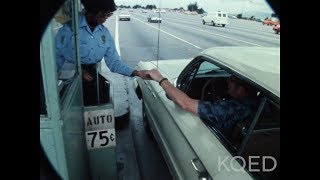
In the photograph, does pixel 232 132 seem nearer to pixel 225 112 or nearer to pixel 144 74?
pixel 225 112

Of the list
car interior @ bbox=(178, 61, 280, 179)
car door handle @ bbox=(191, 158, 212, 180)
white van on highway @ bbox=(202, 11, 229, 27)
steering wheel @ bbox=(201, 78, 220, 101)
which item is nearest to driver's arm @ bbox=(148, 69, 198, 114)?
car interior @ bbox=(178, 61, 280, 179)

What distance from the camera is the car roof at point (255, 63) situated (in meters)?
2.44

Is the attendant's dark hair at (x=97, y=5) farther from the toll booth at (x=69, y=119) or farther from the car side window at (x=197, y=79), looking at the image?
the car side window at (x=197, y=79)

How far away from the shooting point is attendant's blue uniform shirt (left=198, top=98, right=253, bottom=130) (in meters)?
2.90

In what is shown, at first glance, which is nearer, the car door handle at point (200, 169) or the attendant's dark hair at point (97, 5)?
the car door handle at point (200, 169)

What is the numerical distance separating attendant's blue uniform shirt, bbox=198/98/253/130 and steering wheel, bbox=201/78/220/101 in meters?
0.73

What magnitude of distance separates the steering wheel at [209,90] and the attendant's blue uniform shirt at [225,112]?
2.38 ft

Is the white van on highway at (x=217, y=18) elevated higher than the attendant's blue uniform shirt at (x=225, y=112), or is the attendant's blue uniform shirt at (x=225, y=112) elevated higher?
the white van on highway at (x=217, y=18)

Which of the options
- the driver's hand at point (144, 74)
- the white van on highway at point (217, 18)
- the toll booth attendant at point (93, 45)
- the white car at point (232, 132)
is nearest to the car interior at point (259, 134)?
the white car at point (232, 132)
